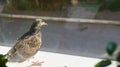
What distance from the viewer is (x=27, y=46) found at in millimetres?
1536

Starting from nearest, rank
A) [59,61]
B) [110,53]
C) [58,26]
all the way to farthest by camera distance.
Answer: [110,53] < [59,61] < [58,26]

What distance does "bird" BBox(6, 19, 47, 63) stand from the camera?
4.72 ft

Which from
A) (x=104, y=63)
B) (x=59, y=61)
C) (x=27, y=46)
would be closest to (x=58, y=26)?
(x=27, y=46)

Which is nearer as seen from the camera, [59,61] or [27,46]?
[59,61]

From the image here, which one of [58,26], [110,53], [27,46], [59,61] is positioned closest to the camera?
[110,53]

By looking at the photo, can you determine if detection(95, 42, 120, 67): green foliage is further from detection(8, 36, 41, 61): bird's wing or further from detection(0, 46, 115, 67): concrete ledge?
detection(8, 36, 41, 61): bird's wing

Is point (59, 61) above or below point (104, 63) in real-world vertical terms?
below

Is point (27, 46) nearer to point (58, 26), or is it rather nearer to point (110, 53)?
point (58, 26)

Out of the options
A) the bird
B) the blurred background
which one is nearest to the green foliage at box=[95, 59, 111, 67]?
the bird

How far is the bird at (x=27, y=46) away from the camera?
1.44 meters

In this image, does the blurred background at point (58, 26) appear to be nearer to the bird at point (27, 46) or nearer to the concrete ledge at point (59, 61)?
the bird at point (27, 46)

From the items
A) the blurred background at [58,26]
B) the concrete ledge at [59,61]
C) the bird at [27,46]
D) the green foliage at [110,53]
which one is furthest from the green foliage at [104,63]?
the blurred background at [58,26]

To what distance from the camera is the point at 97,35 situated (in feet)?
6.36

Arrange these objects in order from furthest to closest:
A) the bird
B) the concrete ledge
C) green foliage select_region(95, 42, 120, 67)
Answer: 1. the bird
2. the concrete ledge
3. green foliage select_region(95, 42, 120, 67)
